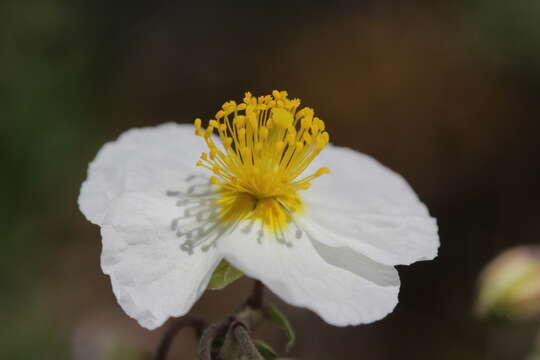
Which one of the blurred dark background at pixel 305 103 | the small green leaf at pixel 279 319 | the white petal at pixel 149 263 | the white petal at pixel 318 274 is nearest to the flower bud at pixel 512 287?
the blurred dark background at pixel 305 103

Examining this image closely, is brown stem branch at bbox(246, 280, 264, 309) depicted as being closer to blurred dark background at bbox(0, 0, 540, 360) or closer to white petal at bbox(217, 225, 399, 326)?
white petal at bbox(217, 225, 399, 326)

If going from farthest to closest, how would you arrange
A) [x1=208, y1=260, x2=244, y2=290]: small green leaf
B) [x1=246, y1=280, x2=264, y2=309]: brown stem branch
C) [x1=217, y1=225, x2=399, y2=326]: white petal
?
1. [x1=246, y1=280, x2=264, y2=309]: brown stem branch
2. [x1=208, y1=260, x2=244, y2=290]: small green leaf
3. [x1=217, y1=225, x2=399, y2=326]: white petal

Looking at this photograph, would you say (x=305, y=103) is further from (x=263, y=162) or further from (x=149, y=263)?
(x=149, y=263)

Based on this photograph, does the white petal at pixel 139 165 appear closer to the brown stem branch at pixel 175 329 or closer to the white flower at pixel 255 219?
the white flower at pixel 255 219

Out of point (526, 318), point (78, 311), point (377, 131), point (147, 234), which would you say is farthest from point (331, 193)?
point (377, 131)

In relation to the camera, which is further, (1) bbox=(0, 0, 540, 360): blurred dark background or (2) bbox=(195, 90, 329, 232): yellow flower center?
(1) bbox=(0, 0, 540, 360): blurred dark background

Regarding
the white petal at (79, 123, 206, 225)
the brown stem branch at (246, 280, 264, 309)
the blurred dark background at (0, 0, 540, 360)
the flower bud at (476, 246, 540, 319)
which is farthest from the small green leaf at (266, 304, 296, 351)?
the blurred dark background at (0, 0, 540, 360)

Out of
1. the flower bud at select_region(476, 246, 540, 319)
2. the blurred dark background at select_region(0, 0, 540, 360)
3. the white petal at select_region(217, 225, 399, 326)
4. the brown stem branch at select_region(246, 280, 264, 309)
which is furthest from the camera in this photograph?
the blurred dark background at select_region(0, 0, 540, 360)

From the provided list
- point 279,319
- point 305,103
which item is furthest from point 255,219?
point 305,103

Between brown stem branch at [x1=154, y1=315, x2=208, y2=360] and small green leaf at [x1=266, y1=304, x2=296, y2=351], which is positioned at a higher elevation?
small green leaf at [x1=266, y1=304, x2=296, y2=351]
